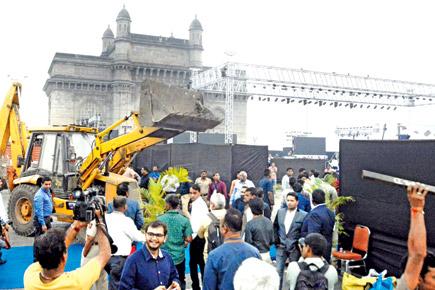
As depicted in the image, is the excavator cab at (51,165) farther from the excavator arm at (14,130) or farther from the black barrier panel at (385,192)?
the black barrier panel at (385,192)

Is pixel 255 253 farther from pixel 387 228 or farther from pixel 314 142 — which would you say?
pixel 314 142

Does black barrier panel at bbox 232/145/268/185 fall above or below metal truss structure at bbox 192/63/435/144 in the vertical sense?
below

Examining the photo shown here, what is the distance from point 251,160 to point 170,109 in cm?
905

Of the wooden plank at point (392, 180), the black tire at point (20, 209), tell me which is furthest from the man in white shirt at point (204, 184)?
the wooden plank at point (392, 180)

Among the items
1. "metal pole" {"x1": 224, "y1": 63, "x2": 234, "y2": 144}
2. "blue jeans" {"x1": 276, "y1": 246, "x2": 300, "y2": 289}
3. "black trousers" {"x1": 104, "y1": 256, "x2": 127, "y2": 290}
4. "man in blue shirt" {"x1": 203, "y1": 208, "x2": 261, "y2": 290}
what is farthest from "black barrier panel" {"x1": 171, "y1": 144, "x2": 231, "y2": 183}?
"man in blue shirt" {"x1": 203, "y1": 208, "x2": 261, "y2": 290}

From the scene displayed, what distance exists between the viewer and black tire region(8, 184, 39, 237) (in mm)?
11797

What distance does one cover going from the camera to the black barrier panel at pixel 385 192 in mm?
7113

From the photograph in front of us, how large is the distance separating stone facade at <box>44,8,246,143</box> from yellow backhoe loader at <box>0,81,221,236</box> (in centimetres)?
3877

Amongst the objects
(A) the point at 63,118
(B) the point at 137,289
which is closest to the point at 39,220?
(B) the point at 137,289

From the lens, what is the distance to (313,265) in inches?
163

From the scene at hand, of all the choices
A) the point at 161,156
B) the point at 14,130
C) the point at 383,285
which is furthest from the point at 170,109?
the point at 161,156

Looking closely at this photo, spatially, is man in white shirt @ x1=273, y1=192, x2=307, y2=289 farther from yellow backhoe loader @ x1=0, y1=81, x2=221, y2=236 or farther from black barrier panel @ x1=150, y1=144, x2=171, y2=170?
black barrier panel @ x1=150, y1=144, x2=171, y2=170

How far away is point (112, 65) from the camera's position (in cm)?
5159

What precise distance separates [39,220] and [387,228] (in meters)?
6.27
